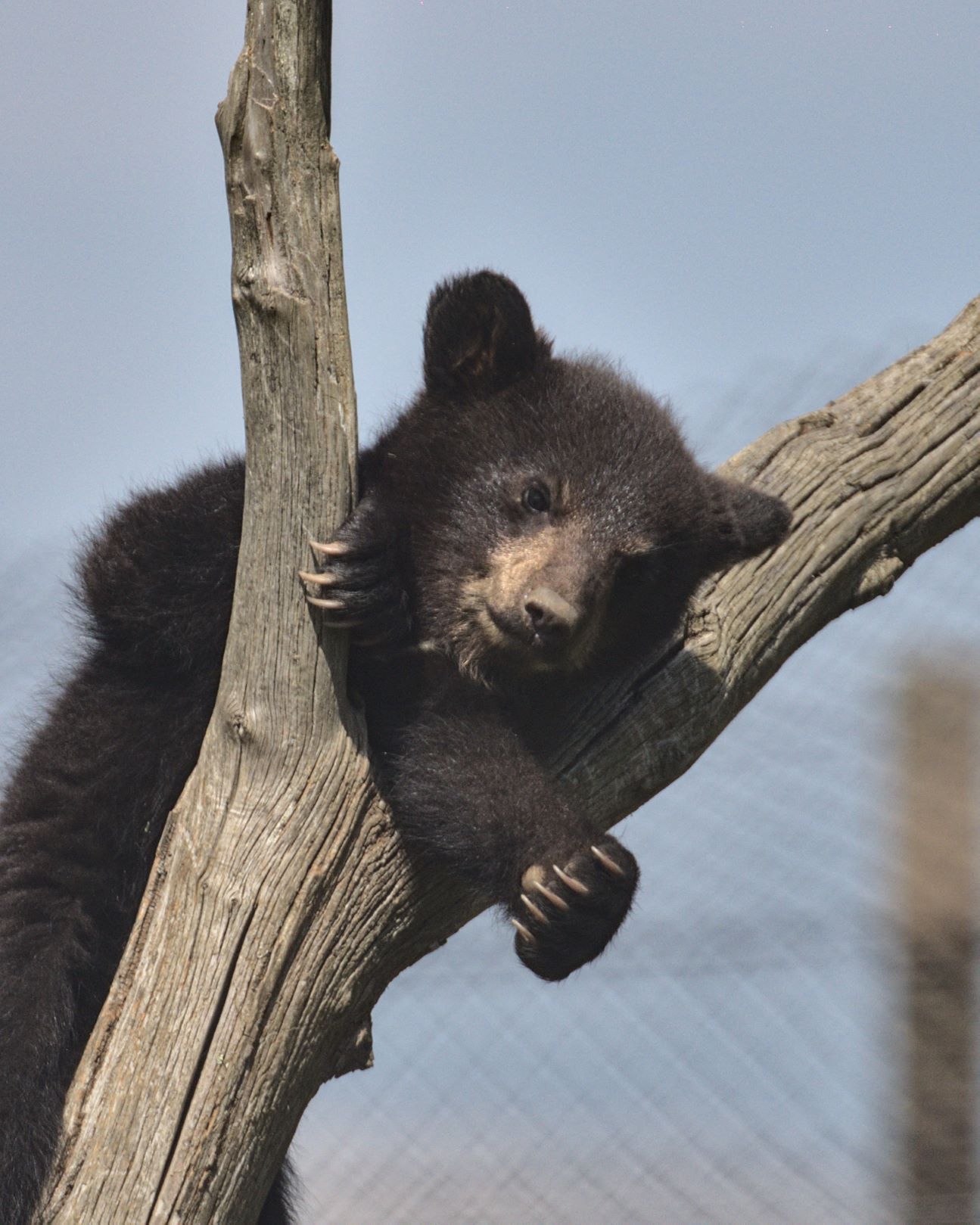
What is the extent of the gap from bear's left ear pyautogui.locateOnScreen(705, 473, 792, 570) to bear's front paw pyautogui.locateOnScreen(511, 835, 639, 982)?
2.75 feet

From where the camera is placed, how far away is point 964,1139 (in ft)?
9.77

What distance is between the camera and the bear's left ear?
2879 mm

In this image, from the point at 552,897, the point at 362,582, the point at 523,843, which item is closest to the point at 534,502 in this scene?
the point at 362,582

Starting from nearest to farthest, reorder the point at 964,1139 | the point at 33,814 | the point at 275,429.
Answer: the point at 275,429 → the point at 33,814 → the point at 964,1139

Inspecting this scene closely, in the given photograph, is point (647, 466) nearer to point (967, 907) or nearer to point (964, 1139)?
point (967, 907)

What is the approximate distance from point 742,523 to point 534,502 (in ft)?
1.62

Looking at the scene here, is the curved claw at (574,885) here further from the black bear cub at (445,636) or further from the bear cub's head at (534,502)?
the bear cub's head at (534,502)

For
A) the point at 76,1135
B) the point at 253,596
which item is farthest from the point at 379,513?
the point at 76,1135

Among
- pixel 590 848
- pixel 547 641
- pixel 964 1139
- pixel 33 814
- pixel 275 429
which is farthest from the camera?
pixel 964 1139

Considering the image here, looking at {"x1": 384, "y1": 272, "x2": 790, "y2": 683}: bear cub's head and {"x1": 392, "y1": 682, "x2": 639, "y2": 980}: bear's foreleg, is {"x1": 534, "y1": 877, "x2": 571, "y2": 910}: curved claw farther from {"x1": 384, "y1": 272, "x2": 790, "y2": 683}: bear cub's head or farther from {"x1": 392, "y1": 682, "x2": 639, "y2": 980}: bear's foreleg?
{"x1": 384, "y1": 272, "x2": 790, "y2": 683}: bear cub's head

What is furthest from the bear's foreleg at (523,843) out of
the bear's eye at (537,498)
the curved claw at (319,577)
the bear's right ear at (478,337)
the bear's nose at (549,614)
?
the bear's right ear at (478,337)

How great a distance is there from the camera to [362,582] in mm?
2283

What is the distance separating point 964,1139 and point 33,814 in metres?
2.29

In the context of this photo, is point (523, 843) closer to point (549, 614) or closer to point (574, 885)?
point (574, 885)
